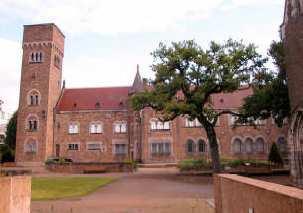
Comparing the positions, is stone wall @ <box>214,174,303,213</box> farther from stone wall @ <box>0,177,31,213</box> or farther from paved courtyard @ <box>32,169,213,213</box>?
stone wall @ <box>0,177,31,213</box>

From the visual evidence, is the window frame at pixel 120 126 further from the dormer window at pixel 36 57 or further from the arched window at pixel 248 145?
the arched window at pixel 248 145

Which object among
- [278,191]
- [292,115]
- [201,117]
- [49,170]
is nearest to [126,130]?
[49,170]

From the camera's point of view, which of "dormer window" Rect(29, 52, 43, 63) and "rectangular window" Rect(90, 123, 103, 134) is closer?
"dormer window" Rect(29, 52, 43, 63)

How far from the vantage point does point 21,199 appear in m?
10.7

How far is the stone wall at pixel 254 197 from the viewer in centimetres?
549

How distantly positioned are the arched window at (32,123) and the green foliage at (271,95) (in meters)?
35.6

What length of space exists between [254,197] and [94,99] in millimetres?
55691

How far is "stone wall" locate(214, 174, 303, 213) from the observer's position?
5492 millimetres

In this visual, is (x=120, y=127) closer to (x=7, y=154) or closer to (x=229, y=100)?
(x=229, y=100)

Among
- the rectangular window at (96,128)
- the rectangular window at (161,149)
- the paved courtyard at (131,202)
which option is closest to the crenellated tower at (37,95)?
the rectangular window at (96,128)

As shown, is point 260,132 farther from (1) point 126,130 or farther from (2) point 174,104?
(2) point 174,104

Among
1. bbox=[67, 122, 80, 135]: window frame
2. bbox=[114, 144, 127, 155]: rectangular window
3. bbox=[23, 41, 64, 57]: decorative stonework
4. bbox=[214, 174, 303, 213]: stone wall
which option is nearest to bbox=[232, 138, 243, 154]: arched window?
bbox=[114, 144, 127, 155]: rectangular window

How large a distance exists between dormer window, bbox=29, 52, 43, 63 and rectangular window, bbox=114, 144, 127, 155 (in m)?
18.4

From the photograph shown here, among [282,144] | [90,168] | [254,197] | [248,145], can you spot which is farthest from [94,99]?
[254,197]
